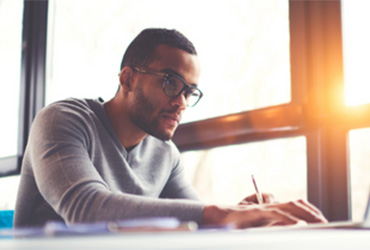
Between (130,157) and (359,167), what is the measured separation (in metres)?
0.78

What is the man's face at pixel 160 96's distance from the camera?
1.50 m

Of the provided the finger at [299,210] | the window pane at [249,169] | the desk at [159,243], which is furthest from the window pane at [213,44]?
the desk at [159,243]

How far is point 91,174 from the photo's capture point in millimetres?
1094

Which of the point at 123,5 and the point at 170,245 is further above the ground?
the point at 123,5

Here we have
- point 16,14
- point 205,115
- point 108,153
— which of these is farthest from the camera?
point 16,14

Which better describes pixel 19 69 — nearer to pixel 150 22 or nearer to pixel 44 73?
pixel 44 73

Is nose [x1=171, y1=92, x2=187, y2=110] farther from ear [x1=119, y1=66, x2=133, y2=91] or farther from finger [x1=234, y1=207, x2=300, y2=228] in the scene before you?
finger [x1=234, y1=207, x2=300, y2=228]

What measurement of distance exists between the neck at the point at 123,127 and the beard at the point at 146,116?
2 centimetres

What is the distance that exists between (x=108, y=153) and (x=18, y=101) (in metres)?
1.71

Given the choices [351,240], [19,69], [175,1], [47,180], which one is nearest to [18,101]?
[19,69]

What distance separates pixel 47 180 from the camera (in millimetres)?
1104

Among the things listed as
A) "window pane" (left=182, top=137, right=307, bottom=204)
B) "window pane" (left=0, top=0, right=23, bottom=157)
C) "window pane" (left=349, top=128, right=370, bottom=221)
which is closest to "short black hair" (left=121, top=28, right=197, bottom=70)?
"window pane" (left=182, top=137, right=307, bottom=204)

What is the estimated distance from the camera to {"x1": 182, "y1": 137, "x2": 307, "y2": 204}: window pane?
5.48 ft

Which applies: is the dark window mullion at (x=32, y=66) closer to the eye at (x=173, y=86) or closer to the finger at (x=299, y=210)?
the eye at (x=173, y=86)
